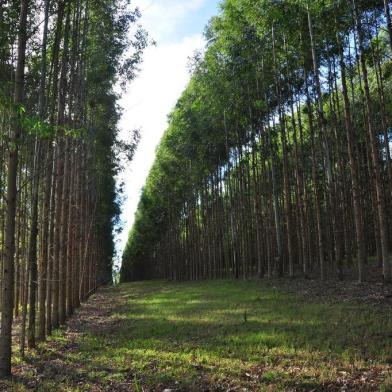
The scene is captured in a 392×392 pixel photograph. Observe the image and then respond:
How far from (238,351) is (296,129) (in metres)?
15.4

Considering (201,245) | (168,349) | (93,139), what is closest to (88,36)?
(93,139)

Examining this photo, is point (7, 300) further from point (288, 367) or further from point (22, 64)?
point (288, 367)

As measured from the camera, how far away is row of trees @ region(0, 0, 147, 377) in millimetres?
7066

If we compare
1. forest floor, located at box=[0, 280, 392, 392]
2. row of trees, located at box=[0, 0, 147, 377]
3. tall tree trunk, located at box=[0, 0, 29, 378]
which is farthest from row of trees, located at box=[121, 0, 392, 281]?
tall tree trunk, located at box=[0, 0, 29, 378]

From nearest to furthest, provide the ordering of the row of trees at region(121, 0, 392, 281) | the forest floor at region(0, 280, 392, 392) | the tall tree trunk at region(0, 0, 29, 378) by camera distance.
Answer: the forest floor at region(0, 280, 392, 392)
the tall tree trunk at region(0, 0, 29, 378)
the row of trees at region(121, 0, 392, 281)

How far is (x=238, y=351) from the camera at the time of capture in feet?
23.5

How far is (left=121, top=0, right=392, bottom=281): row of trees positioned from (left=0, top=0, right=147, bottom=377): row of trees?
4.32 meters

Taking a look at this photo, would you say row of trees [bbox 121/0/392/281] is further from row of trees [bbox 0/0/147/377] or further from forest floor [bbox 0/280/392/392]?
row of trees [bbox 0/0/147/377]

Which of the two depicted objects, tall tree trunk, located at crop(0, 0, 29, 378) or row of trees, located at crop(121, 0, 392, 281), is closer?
tall tree trunk, located at crop(0, 0, 29, 378)

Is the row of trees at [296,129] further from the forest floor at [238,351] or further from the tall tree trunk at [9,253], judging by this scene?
the tall tree trunk at [9,253]

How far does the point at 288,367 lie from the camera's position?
6027mm

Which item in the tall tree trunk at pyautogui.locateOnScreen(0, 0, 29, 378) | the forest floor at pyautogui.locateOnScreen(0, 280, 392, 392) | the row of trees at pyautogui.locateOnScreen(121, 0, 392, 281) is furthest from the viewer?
the row of trees at pyautogui.locateOnScreen(121, 0, 392, 281)

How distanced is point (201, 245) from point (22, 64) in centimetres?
2769

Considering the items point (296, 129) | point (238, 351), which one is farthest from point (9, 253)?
point (296, 129)
